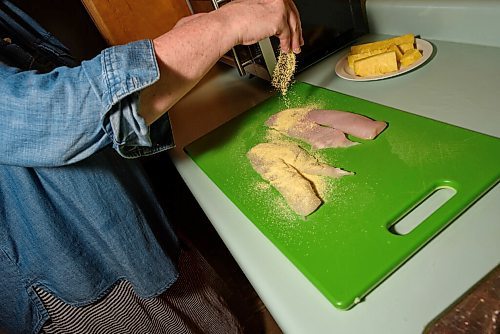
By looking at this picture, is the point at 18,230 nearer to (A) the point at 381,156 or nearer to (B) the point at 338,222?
(B) the point at 338,222

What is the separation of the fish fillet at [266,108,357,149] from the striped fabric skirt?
0.45m

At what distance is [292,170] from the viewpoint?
711 millimetres

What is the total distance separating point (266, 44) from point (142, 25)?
1.73ft

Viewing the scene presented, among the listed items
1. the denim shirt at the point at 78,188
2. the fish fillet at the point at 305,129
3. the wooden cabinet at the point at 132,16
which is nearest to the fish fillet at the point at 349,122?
the fish fillet at the point at 305,129

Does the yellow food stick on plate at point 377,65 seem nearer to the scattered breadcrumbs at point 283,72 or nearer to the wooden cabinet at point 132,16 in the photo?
the scattered breadcrumbs at point 283,72

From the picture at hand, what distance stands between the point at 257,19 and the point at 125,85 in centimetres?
32

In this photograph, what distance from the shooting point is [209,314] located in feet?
3.47

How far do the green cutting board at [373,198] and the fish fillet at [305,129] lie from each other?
0.02 m

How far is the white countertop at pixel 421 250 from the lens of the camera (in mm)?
458

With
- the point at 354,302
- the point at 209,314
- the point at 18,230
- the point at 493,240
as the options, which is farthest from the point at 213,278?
the point at 493,240

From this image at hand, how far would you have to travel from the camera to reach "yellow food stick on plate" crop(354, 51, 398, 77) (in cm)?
94

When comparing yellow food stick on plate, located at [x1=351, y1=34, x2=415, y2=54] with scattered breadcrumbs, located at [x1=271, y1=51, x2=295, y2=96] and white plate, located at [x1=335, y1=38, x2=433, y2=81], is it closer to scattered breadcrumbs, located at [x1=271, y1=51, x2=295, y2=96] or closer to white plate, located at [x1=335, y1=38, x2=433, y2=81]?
white plate, located at [x1=335, y1=38, x2=433, y2=81]

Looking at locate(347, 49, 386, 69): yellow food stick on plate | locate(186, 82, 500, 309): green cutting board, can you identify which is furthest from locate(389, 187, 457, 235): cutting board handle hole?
locate(347, 49, 386, 69): yellow food stick on plate

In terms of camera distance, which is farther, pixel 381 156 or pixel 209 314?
pixel 209 314
